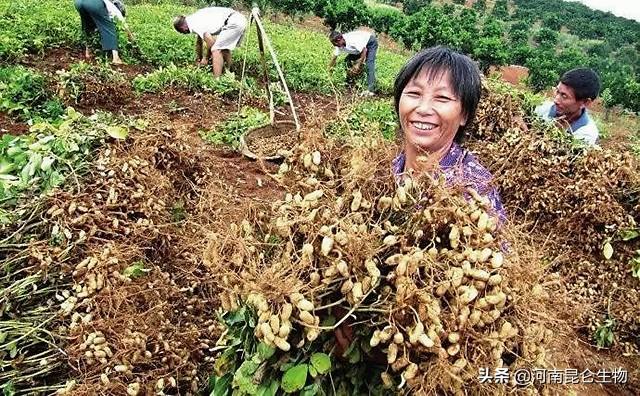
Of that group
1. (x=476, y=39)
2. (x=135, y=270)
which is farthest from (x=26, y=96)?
(x=476, y=39)

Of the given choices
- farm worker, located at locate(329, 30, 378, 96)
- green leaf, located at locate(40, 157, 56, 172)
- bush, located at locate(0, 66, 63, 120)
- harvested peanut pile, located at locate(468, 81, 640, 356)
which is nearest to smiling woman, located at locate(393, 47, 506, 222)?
harvested peanut pile, located at locate(468, 81, 640, 356)

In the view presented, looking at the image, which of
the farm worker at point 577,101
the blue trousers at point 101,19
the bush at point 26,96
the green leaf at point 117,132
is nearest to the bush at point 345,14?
the blue trousers at point 101,19

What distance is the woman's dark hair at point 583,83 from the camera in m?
4.12

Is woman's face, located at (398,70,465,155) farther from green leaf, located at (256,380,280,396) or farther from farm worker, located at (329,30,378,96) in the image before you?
farm worker, located at (329,30,378,96)

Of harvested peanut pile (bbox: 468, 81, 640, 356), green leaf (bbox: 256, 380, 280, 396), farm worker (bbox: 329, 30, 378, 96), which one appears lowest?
farm worker (bbox: 329, 30, 378, 96)

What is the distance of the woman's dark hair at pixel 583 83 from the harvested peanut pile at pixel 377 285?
3.15 m

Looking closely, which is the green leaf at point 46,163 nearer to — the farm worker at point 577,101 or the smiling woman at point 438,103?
the smiling woman at point 438,103

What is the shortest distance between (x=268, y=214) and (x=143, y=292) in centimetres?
90

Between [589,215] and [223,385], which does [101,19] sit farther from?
[223,385]

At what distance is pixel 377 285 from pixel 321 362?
30cm

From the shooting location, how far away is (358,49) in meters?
10.2

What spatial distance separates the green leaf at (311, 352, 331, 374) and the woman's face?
870mm

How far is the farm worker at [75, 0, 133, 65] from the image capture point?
7.78m

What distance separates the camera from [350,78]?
10617 millimetres
